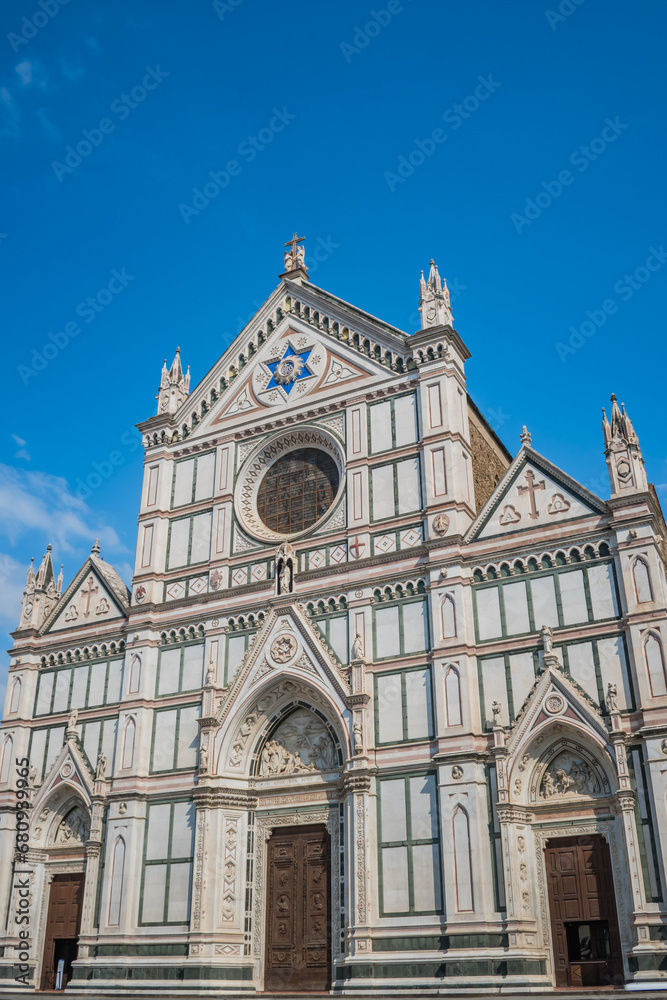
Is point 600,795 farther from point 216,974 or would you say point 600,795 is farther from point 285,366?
point 285,366

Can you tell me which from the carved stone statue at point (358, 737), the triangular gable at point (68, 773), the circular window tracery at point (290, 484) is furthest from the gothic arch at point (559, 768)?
the triangular gable at point (68, 773)

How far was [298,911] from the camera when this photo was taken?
23.7 m

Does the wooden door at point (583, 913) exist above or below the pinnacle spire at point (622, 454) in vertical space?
below

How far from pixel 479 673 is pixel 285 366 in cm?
1223

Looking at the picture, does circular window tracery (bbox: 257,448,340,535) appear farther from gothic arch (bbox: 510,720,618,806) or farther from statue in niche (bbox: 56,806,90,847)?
statue in niche (bbox: 56,806,90,847)

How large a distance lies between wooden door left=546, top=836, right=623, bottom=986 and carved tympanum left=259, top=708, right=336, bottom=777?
6.40 meters

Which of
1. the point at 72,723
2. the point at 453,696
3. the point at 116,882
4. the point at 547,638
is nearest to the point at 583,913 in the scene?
the point at 453,696

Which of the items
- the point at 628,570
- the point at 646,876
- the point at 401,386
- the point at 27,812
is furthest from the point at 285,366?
the point at 646,876

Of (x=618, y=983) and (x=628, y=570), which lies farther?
(x=628, y=570)

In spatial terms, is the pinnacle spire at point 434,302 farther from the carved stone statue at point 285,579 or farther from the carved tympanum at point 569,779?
the carved tympanum at point 569,779

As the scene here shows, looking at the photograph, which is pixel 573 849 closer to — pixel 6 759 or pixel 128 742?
pixel 128 742

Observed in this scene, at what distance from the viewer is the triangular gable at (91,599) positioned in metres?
30.3

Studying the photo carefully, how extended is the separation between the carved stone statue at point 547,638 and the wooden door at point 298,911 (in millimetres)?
7395

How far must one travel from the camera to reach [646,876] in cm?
1934
